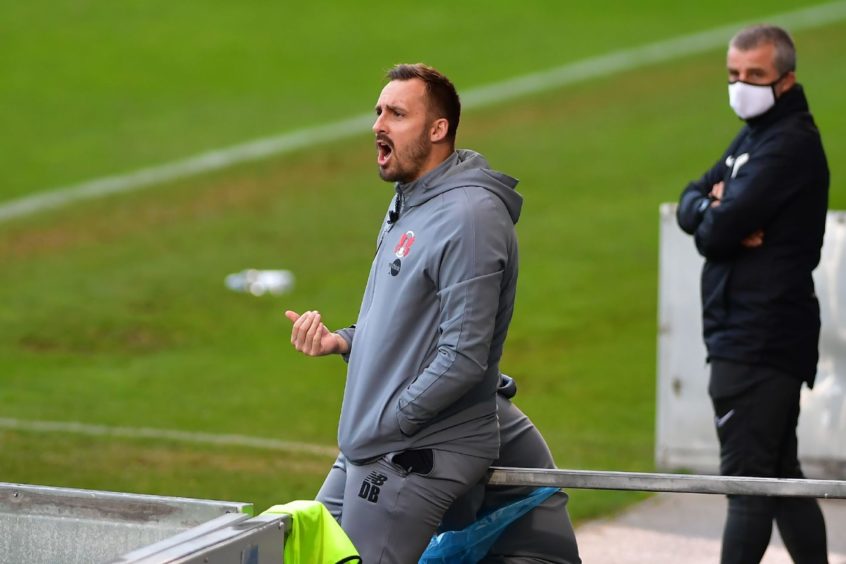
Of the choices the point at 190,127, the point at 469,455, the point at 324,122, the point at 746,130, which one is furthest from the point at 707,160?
the point at 469,455

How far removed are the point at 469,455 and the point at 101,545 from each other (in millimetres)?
1040

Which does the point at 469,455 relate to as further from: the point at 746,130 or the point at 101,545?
the point at 746,130

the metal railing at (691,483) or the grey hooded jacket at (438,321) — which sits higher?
the grey hooded jacket at (438,321)

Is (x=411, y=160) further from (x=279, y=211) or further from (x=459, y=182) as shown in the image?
(x=279, y=211)

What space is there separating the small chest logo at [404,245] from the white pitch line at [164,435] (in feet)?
15.2

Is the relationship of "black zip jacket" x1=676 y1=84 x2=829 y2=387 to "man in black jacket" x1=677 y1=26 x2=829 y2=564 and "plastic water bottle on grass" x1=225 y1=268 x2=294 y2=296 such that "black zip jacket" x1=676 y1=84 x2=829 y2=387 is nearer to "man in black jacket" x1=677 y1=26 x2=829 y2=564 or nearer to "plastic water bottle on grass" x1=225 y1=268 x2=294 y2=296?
"man in black jacket" x1=677 y1=26 x2=829 y2=564

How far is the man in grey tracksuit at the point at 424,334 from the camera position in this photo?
4445 millimetres

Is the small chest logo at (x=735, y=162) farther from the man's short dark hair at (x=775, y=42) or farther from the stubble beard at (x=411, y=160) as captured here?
the stubble beard at (x=411, y=160)

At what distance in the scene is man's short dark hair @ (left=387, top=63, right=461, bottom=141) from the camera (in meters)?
4.66

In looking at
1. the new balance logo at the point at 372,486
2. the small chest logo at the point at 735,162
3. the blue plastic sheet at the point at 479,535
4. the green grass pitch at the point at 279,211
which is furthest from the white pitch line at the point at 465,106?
the new balance logo at the point at 372,486

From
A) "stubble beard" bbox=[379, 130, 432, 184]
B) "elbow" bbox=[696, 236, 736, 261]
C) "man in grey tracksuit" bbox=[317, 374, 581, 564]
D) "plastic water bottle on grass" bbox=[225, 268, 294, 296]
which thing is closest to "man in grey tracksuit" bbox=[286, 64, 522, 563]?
"stubble beard" bbox=[379, 130, 432, 184]

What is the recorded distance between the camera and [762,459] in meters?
5.75

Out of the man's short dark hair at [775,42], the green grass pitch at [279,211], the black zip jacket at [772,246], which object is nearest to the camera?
the black zip jacket at [772,246]

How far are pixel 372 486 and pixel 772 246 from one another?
1.98 m
